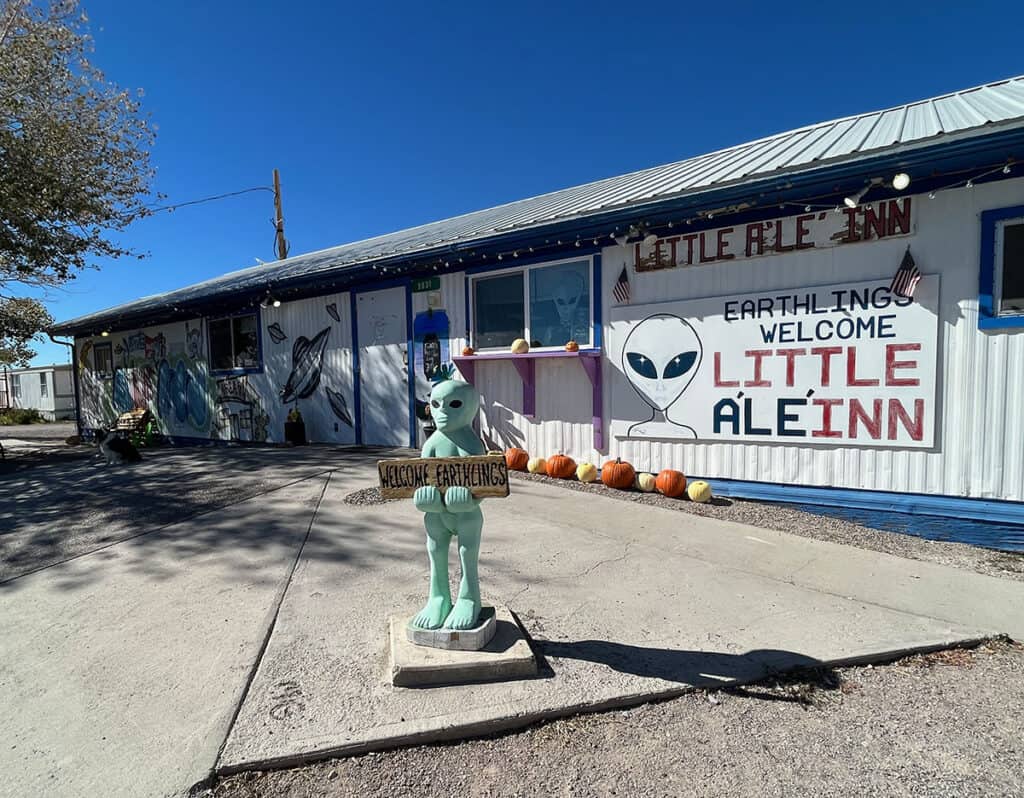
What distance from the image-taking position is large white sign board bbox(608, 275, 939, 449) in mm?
4691

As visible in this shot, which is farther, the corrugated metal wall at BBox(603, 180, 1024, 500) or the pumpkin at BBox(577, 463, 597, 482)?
the pumpkin at BBox(577, 463, 597, 482)

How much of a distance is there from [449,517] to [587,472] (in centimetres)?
394

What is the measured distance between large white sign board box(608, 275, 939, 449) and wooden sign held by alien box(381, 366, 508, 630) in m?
3.84

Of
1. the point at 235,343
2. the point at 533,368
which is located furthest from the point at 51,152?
the point at 533,368

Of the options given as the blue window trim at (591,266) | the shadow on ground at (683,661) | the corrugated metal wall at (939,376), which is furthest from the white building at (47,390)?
the shadow on ground at (683,661)

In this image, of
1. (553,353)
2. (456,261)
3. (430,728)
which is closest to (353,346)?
(456,261)

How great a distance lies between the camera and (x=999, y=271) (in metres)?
4.31

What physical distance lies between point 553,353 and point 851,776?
4.93 m

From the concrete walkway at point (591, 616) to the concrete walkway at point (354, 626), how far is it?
1cm

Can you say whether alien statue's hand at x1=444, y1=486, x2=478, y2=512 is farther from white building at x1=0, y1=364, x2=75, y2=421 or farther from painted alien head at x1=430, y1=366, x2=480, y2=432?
white building at x1=0, y1=364, x2=75, y2=421

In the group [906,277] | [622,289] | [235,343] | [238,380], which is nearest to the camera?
[906,277]

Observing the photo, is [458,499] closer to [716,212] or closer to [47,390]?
[716,212]

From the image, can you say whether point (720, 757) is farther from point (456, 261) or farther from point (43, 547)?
point (456, 261)

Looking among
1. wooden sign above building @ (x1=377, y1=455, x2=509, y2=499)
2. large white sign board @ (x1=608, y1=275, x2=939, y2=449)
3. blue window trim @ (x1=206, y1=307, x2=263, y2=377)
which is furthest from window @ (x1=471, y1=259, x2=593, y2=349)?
blue window trim @ (x1=206, y1=307, x2=263, y2=377)
